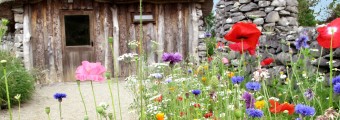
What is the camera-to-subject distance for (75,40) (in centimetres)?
896

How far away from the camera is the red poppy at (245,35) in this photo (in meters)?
1.62

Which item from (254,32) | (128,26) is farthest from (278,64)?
(254,32)

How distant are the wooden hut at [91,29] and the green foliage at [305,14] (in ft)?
28.5

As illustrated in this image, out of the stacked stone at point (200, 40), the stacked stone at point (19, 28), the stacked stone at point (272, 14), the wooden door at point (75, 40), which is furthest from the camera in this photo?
the stacked stone at point (200, 40)

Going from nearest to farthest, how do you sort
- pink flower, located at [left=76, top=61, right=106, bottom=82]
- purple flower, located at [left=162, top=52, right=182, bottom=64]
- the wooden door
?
pink flower, located at [left=76, top=61, right=106, bottom=82]
purple flower, located at [left=162, top=52, right=182, bottom=64]
the wooden door

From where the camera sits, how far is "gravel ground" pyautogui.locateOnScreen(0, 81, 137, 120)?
5164mm

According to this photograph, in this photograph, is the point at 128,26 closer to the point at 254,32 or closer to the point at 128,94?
the point at 128,94

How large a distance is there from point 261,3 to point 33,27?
5372mm

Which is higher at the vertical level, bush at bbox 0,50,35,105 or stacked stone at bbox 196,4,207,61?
stacked stone at bbox 196,4,207,61

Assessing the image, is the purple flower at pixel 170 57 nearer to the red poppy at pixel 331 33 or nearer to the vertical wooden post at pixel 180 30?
the red poppy at pixel 331 33

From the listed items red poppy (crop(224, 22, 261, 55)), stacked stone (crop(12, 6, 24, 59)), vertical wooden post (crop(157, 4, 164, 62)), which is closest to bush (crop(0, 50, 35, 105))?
stacked stone (crop(12, 6, 24, 59))

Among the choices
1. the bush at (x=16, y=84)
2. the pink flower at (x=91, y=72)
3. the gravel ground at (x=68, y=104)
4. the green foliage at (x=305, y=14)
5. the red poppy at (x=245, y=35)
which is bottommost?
the gravel ground at (x=68, y=104)

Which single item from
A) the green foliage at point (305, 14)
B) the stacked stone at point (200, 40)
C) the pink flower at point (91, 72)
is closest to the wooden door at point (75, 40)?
the stacked stone at point (200, 40)

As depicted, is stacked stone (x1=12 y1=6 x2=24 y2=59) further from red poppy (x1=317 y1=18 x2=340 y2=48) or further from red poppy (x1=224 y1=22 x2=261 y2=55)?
red poppy (x1=317 y1=18 x2=340 y2=48)
